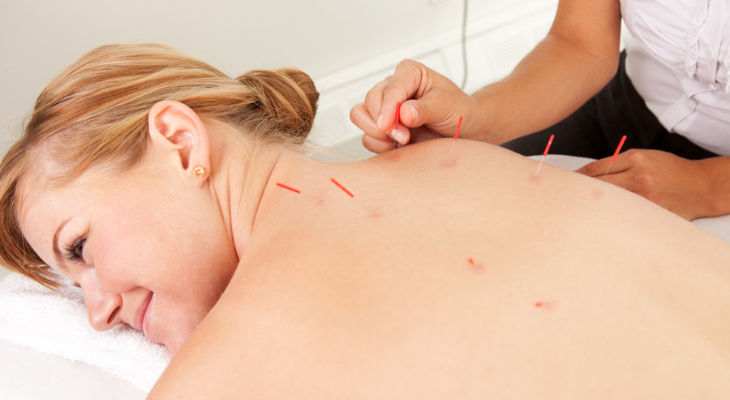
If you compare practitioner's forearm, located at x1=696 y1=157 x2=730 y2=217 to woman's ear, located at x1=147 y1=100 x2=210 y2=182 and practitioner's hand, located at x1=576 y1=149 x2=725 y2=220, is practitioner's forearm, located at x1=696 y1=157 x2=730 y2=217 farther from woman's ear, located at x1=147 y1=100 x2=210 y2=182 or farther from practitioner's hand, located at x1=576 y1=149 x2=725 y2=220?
woman's ear, located at x1=147 y1=100 x2=210 y2=182

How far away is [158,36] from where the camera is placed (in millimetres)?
1881

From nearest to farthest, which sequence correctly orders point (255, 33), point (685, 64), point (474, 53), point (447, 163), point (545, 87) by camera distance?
point (447, 163)
point (685, 64)
point (545, 87)
point (255, 33)
point (474, 53)

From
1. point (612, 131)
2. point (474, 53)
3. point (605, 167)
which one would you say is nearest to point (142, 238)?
point (605, 167)

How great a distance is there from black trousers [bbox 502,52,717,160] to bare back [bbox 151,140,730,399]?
77 centimetres

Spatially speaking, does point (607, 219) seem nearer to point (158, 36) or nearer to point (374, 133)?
point (374, 133)

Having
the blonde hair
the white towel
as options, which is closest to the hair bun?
the blonde hair

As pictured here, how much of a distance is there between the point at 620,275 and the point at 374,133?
1.95 ft

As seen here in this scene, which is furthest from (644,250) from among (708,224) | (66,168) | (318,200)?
(66,168)

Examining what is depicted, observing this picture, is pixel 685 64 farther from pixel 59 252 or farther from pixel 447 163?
pixel 59 252

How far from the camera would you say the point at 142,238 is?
0.92 meters

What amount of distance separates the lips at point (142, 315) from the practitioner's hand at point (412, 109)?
576 mm

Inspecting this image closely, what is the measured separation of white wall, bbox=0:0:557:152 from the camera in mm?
1694

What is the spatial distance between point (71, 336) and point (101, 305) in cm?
21

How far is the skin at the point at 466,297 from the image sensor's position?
0.64m
